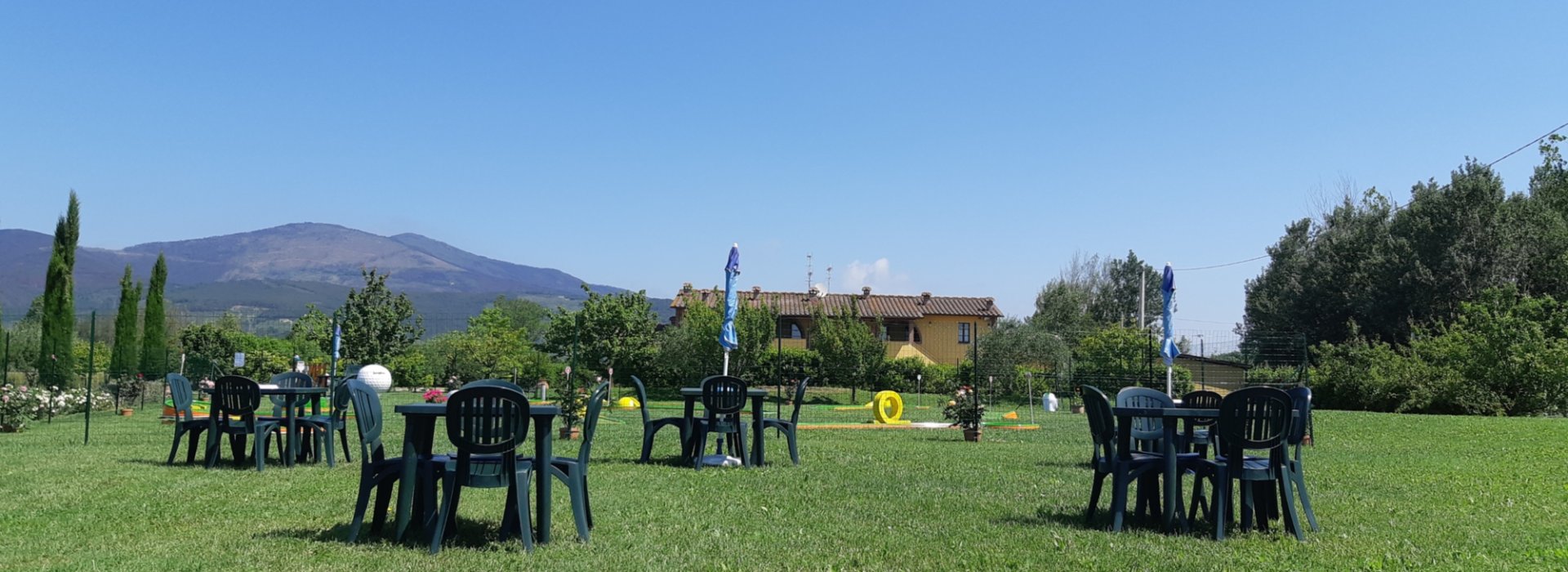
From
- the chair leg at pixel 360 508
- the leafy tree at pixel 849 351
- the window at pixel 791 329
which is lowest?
the chair leg at pixel 360 508

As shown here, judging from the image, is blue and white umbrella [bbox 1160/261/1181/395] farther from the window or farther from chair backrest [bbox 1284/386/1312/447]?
the window

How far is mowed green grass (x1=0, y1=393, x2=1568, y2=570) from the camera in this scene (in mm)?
5652

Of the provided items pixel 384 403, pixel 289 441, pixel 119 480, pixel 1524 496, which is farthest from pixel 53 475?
pixel 384 403

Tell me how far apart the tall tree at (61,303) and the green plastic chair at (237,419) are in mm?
16299

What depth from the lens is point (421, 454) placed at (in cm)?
602

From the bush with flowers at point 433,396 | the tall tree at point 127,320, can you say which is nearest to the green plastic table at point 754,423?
the bush with flowers at point 433,396

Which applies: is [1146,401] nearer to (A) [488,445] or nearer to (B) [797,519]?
(B) [797,519]

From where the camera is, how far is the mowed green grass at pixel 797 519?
5.65 meters

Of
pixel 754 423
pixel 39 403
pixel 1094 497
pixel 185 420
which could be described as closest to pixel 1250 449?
pixel 1094 497

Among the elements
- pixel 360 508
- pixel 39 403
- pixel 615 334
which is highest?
pixel 615 334

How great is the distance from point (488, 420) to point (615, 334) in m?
33.5

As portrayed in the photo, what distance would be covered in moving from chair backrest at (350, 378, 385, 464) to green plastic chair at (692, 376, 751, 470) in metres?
4.20

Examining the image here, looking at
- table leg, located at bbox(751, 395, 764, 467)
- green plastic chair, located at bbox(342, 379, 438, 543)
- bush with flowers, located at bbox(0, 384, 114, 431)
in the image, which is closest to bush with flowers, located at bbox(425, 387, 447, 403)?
bush with flowers, located at bbox(0, 384, 114, 431)

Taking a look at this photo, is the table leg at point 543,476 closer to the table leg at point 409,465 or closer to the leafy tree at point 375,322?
the table leg at point 409,465
